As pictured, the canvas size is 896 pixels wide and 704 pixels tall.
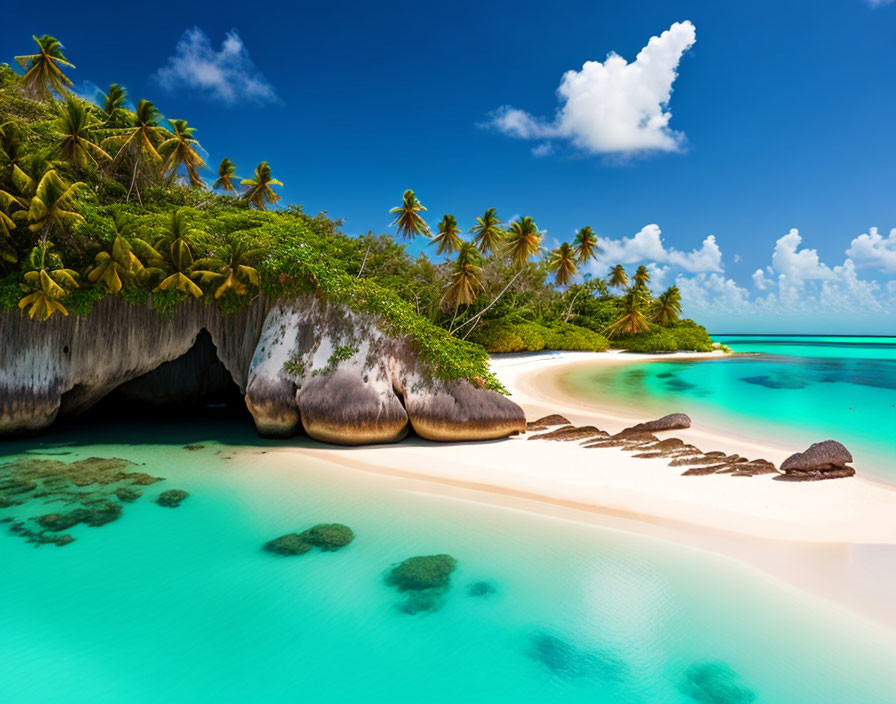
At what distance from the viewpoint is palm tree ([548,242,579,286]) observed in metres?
40.1

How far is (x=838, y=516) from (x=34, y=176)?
2054 centimetres

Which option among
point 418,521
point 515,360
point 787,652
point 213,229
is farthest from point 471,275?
point 787,652

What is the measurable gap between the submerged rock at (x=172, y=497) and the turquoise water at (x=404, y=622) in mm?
570

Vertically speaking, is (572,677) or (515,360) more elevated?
(515,360)

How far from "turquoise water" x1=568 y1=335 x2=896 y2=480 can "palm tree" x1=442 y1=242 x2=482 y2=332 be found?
10.4 m

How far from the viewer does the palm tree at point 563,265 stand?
132ft

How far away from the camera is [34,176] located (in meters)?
11.6

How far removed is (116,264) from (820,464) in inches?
729

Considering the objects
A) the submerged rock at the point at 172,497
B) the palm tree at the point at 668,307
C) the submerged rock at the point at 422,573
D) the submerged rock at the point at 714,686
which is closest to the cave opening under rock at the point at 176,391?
the submerged rock at the point at 172,497

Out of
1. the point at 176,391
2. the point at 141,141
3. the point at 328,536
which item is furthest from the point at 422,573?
the point at 141,141

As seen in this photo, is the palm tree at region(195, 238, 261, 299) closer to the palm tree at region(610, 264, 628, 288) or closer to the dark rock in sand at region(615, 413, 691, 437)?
the dark rock in sand at region(615, 413, 691, 437)

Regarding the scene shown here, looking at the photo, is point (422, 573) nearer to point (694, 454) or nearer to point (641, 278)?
point (694, 454)

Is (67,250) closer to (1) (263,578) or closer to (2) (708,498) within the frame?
(1) (263,578)

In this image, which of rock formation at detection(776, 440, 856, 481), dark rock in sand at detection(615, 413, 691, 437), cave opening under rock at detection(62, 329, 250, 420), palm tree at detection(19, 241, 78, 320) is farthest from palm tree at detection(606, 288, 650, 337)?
palm tree at detection(19, 241, 78, 320)
